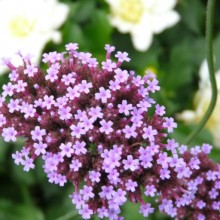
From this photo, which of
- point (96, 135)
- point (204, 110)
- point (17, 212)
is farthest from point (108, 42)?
point (96, 135)

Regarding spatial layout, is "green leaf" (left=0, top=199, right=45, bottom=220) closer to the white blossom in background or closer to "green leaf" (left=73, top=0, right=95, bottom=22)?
the white blossom in background

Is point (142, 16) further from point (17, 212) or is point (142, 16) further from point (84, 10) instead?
point (17, 212)

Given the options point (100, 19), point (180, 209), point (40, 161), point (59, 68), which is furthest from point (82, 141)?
point (100, 19)

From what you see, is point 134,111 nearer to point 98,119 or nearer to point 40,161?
point 98,119

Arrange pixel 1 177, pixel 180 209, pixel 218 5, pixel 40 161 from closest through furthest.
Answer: pixel 180 209
pixel 40 161
pixel 1 177
pixel 218 5

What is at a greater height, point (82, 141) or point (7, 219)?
point (7, 219)

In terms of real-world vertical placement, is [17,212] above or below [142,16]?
below

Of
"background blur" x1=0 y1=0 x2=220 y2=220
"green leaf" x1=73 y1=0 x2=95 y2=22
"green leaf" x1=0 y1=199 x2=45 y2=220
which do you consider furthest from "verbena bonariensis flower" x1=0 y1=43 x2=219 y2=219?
"green leaf" x1=73 y1=0 x2=95 y2=22

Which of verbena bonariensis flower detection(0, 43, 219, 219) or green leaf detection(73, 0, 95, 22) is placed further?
green leaf detection(73, 0, 95, 22)
